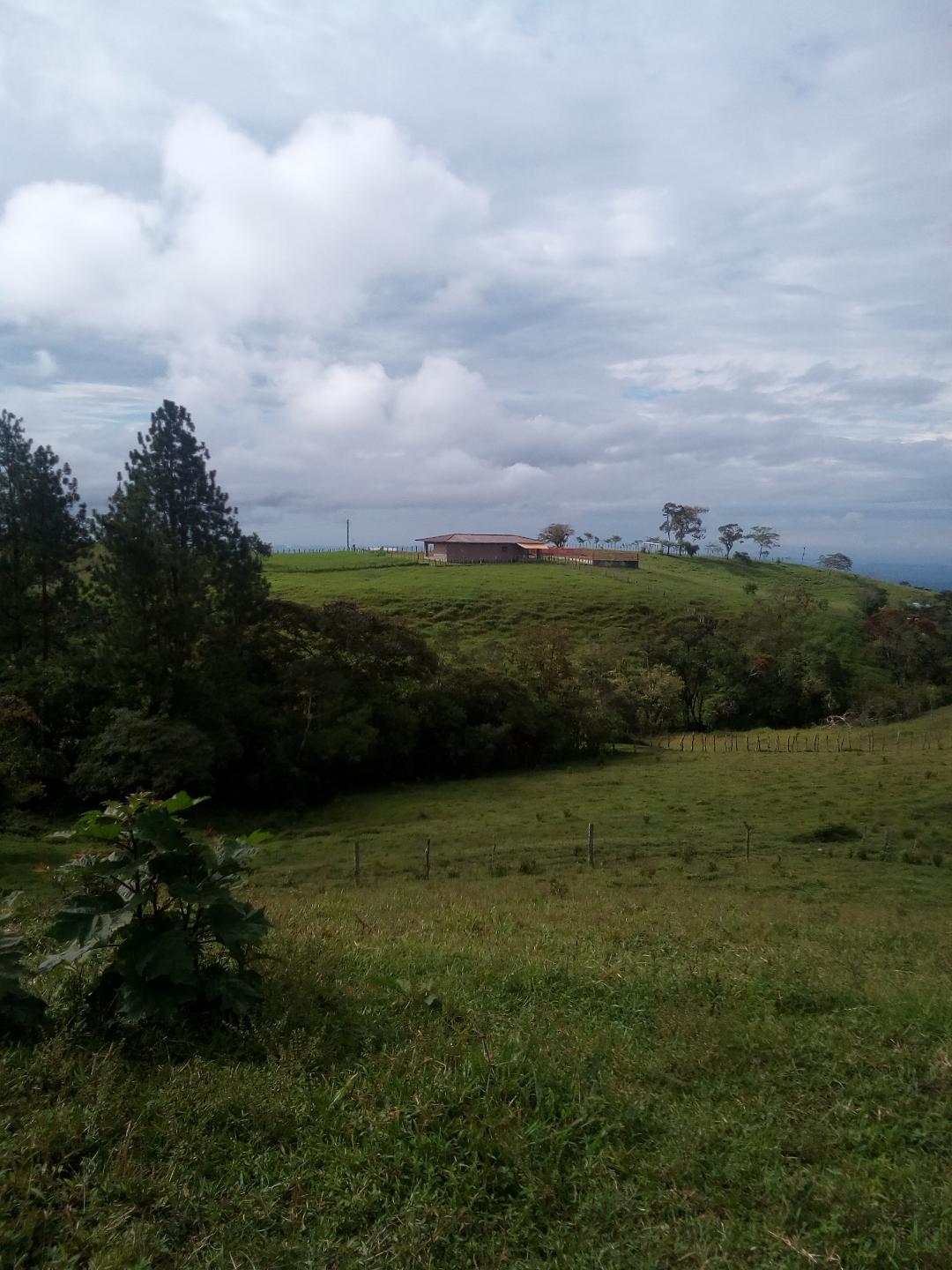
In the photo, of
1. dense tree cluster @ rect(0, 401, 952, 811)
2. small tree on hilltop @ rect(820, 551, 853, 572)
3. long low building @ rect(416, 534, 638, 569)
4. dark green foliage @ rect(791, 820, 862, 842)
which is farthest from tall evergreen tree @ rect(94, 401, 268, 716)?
small tree on hilltop @ rect(820, 551, 853, 572)

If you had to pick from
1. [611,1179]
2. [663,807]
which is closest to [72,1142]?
[611,1179]

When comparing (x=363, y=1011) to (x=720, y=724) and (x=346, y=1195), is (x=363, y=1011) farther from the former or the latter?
(x=720, y=724)

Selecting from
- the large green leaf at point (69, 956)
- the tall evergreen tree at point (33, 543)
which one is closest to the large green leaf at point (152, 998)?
the large green leaf at point (69, 956)

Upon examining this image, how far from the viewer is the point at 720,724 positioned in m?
61.6

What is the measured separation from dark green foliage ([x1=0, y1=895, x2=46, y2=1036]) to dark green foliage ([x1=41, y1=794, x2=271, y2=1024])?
0.68 ft

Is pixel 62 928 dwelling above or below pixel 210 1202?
above

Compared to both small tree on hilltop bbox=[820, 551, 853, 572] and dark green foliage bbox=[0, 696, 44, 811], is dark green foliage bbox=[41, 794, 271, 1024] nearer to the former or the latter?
dark green foliage bbox=[0, 696, 44, 811]

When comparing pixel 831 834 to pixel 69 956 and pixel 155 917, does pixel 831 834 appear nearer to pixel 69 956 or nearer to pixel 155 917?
pixel 155 917

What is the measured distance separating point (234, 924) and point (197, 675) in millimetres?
27190

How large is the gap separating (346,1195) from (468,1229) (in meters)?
0.66

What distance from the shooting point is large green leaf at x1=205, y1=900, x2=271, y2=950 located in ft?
17.6

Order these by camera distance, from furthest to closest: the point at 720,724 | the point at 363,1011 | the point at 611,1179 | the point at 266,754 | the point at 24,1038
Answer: the point at 720,724 → the point at 266,754 → the point at 363,1011 → the point at 24,1038 → the point at 611,1179

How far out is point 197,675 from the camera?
31.0 meters

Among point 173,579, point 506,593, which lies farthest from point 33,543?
point 506,593
